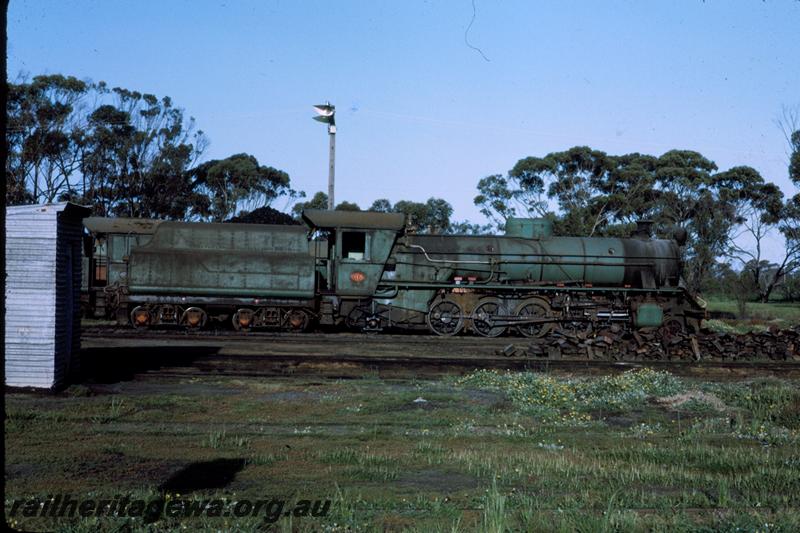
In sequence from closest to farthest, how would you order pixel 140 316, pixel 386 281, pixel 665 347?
1. pixel 665 347
2. pixel 386 281
3. pixel 140 316

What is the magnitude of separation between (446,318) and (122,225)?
10818mm

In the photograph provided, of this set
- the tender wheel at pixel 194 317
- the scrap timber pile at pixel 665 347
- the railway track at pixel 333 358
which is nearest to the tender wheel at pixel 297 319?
the railway track at pixel 333 358

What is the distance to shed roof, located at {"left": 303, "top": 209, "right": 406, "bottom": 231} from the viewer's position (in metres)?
22.0

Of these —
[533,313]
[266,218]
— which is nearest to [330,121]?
[266,218]

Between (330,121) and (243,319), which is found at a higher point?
(330,121)

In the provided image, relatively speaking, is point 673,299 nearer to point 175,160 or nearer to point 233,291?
point 233,291

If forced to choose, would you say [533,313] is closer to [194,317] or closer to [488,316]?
[488,316]

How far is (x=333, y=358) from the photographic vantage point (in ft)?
51.5

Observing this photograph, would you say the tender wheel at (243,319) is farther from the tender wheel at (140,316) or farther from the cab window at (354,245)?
the cab window at (354,245)

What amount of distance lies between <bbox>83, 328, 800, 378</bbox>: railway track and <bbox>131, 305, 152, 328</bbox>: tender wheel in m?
1.44

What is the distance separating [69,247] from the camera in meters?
12.6

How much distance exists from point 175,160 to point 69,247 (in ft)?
147

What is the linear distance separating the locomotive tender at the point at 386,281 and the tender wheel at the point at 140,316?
0.03 metres

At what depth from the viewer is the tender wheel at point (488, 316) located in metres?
22.8
